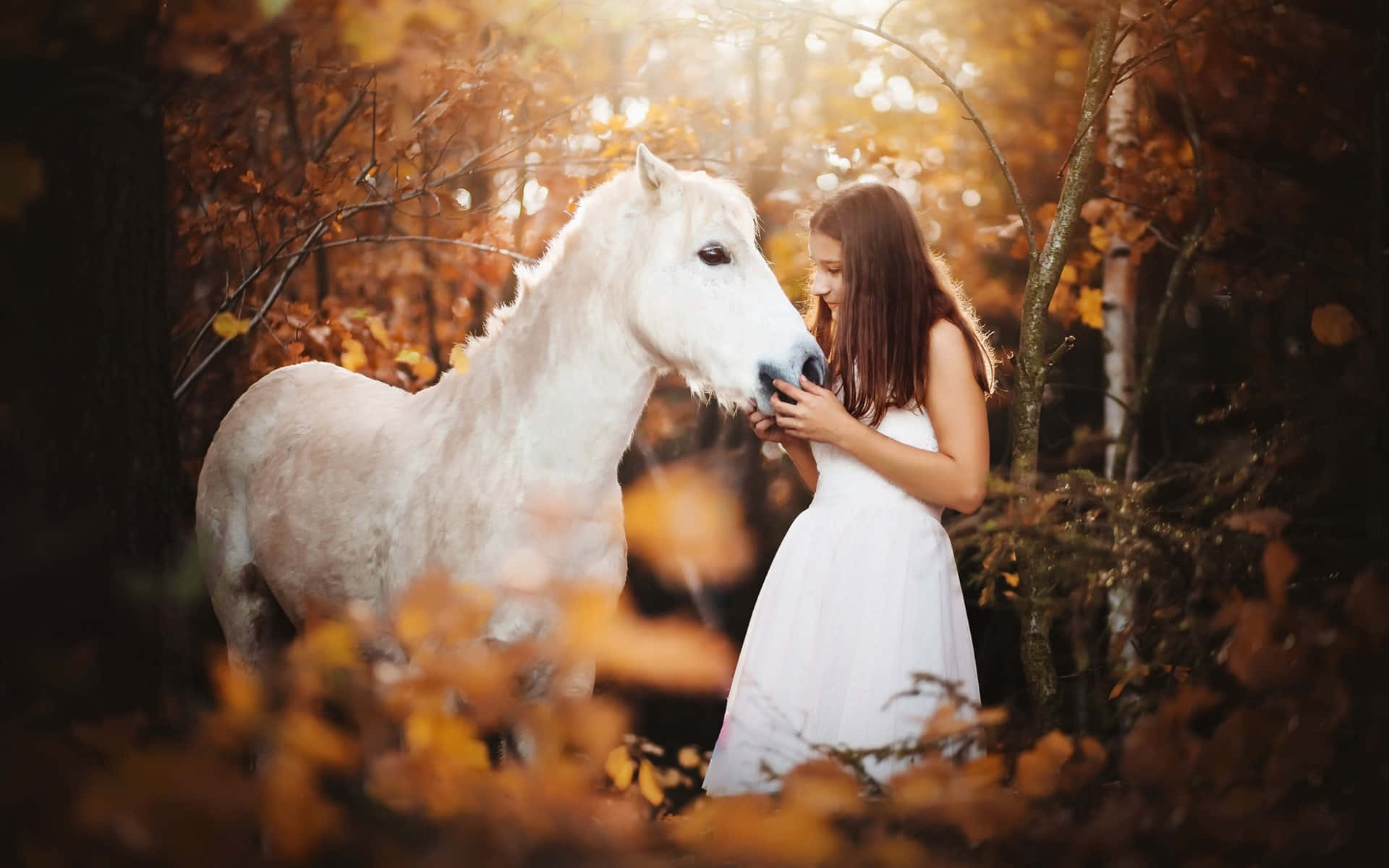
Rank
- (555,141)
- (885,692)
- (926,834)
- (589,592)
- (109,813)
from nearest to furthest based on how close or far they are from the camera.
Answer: (109,813)
(926,834)
(589,592)
(885,692)
(555,141)

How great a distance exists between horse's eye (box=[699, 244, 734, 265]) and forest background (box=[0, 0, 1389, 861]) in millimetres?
742

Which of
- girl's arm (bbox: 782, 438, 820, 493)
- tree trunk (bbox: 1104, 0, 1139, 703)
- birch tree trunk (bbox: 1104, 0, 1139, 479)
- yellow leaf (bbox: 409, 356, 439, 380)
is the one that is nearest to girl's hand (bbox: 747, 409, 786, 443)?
girl's arm (bbox: 782, 438, 820, 493)

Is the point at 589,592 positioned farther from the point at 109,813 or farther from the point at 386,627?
the point at 386,627

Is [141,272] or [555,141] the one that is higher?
[555,141]

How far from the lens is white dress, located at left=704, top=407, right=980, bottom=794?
2619mm

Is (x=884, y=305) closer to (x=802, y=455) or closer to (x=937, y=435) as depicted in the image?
(x=937, y=435)

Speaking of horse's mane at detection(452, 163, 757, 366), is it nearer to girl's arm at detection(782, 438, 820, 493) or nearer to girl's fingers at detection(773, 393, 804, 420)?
girl's fingers at detection(773, 393, 804, 420)

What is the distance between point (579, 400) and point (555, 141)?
382 cm

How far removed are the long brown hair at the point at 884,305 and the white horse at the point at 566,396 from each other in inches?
7.6

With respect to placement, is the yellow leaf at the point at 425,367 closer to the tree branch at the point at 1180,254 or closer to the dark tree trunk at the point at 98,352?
the dark tree trunk at the point at 98,352

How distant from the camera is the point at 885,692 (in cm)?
261

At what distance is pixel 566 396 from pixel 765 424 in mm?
636

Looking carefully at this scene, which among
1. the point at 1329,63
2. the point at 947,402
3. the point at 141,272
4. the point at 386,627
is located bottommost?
the point at 386,627

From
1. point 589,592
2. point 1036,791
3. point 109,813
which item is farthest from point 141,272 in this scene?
point 1036,791
